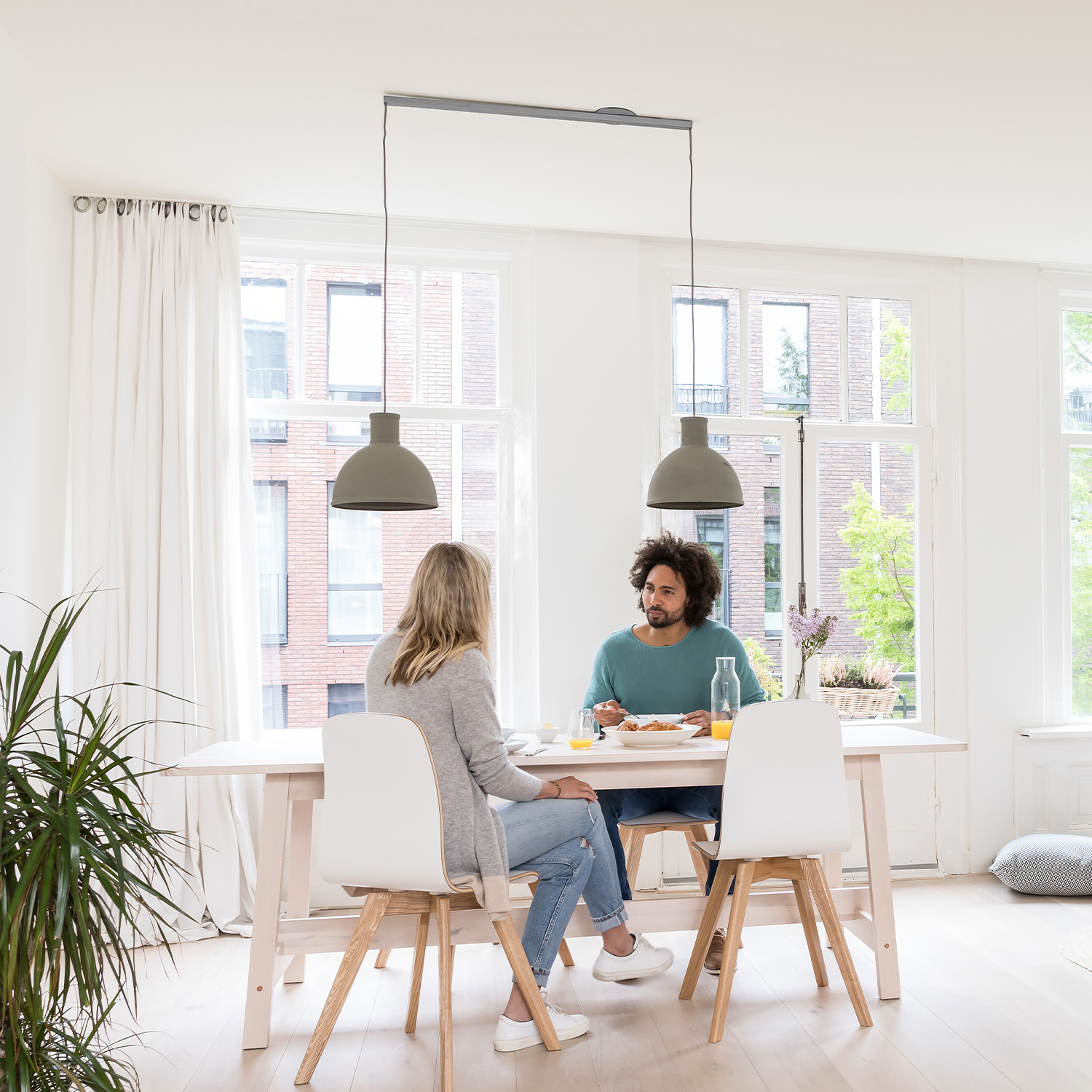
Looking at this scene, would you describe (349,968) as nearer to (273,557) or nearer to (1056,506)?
(273,557)

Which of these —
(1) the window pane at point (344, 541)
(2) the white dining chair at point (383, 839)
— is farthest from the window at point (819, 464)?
(2) the white dining chair at point (383, 839)

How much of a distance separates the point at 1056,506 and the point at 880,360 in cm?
108

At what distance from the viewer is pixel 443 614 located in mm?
2553

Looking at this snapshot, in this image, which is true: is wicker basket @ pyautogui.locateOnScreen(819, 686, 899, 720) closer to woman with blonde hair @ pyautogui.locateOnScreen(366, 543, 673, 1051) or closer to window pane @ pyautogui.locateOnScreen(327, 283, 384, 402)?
woman with blonde hair @ pyautogui.locateOnScreen(366, 543, 673, 1051)

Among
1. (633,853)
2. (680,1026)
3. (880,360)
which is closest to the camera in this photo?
(680,1026)

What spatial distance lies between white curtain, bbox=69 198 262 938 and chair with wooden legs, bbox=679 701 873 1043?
1.91m

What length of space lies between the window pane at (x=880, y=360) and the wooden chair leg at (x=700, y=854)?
2.12 metres

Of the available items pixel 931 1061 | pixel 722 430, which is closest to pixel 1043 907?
pixel 931 1061

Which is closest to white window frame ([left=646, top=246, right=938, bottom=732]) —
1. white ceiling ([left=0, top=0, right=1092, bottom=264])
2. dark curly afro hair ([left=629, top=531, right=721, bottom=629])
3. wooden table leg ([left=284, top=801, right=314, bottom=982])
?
white ceiling ([left=0, top=0, right=1092, bottom=264])

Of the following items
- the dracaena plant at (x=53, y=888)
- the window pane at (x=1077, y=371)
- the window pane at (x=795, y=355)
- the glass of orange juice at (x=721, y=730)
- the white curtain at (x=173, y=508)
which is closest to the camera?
the dracaena plant at (x=53, y=888)

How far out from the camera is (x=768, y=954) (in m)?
3.30

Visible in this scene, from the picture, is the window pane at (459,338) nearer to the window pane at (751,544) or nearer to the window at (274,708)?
the window pane at (751,544)

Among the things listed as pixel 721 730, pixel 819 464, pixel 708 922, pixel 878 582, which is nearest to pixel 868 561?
pixel 878 582

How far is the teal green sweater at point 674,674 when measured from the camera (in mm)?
3428
